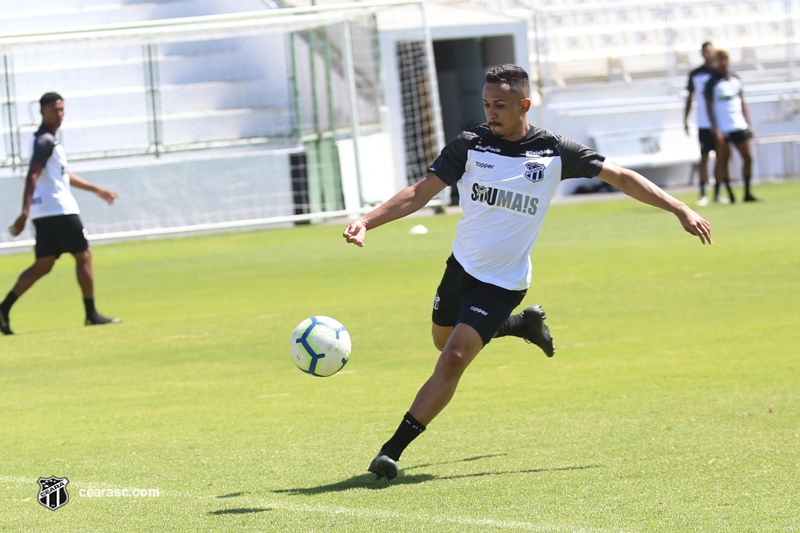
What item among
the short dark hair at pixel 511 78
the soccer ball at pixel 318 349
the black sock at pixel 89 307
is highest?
the short dark hair at pixel 511 78

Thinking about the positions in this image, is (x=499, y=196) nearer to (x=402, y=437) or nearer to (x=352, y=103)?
(x=402, y=437)

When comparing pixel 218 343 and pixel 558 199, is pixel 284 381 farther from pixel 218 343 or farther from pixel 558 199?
pixel 558 199

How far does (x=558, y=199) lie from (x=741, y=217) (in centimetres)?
669

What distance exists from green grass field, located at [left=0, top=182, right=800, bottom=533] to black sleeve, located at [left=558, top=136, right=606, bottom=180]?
4.73ft

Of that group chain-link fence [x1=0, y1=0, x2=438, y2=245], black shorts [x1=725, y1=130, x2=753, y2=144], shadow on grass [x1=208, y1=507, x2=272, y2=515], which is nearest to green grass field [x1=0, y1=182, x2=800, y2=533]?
shadow on grass [x1=208, y1=507, x2=272, y2=515]

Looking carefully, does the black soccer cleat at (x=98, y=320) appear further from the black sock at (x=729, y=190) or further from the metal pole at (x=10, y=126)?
the black sock at (x=729, y=190)

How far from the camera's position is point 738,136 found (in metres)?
18.5

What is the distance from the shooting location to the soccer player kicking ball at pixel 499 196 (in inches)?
211

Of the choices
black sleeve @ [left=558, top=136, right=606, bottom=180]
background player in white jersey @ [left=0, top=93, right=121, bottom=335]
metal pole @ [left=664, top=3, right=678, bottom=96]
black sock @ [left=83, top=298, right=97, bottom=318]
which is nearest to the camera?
black sleeve @ [left=558, top=136, right=606, bottom=180]

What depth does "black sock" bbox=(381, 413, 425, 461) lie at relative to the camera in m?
5.08

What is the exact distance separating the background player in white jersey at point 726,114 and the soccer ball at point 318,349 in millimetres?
14148

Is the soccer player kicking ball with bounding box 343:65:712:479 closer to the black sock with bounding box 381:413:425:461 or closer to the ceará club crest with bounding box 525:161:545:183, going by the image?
the ceará club crest with bounding box 525:161:545:183

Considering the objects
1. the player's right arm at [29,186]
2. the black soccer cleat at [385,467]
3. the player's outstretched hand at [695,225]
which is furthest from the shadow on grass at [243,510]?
the player's right arm at [29,186]

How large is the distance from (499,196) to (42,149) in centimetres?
650
